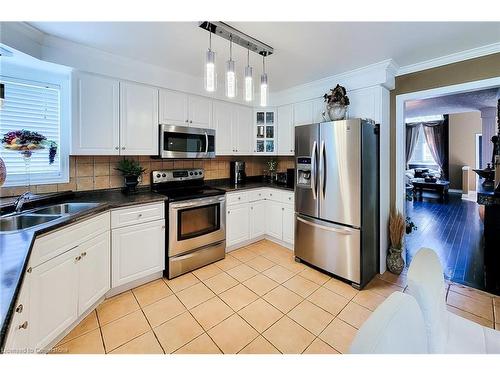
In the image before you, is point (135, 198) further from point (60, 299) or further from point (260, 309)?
point (260, 309)

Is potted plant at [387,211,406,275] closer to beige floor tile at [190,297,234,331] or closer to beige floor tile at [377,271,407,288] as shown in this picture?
beige floor tile at [377,271,407,288]

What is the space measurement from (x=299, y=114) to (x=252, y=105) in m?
0.81

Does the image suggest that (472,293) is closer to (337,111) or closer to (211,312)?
(337,111)

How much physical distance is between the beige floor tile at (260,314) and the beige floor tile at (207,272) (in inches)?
27.8

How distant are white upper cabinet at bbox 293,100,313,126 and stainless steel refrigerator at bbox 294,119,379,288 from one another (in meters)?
0.54

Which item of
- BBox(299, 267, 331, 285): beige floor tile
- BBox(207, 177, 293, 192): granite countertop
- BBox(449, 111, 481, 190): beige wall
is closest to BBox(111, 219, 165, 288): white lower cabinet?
BBox(207, 177, 293, 192): granite countertop

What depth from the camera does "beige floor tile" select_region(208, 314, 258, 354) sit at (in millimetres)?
1651

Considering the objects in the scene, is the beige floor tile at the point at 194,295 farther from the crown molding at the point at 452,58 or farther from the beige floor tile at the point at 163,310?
the crown molding at the point at 452,58

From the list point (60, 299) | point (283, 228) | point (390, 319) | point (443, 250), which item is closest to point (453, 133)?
point (443, 250)

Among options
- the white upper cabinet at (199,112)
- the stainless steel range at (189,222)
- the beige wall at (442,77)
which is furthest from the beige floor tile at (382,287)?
the white upper cabinet at (199,112)

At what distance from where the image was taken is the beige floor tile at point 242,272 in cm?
261

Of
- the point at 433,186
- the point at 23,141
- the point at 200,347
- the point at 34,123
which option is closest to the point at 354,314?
the point at 200,347

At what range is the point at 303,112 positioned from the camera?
3301 mm

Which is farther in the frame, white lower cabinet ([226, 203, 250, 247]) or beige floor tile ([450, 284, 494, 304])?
white lower cabinet ([226, 203, 250, 247])
